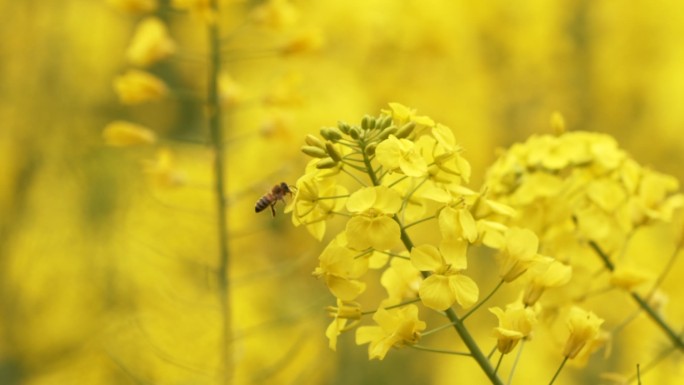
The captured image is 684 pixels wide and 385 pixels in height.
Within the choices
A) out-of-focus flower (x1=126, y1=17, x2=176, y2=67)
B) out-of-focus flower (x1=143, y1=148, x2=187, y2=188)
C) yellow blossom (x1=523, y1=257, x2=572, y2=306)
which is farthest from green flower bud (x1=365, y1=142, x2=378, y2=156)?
out-of-focus flower (x1=126, y1=17, x2=176, y2=67)

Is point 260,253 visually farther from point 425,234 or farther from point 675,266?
point 675,266

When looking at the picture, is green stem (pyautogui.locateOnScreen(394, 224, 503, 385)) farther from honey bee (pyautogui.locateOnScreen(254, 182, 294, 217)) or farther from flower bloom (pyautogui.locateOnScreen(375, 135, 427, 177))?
honey bee (pyautogui.locateOnScreen(254, 182, 294, 217))

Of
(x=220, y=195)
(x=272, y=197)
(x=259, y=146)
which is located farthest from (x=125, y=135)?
(x=259, y=146)

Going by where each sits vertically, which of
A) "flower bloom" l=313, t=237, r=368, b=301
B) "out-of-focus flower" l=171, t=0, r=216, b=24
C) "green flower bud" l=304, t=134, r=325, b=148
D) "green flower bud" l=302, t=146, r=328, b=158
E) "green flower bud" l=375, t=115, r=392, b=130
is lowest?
"flower bloom" l=313, t=237, r=368, b=301

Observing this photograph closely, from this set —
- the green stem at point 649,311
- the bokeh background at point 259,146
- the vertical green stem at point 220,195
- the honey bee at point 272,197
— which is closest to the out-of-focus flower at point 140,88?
the bokeh background at point 259,146

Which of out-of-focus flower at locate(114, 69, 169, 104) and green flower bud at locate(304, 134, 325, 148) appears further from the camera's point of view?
out-of-focus flower at locate(114, 69, 169, 104)

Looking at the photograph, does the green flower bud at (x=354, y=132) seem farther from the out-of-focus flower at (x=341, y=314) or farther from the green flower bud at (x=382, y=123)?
the out-of-focus flower at (x=341, y=314)
